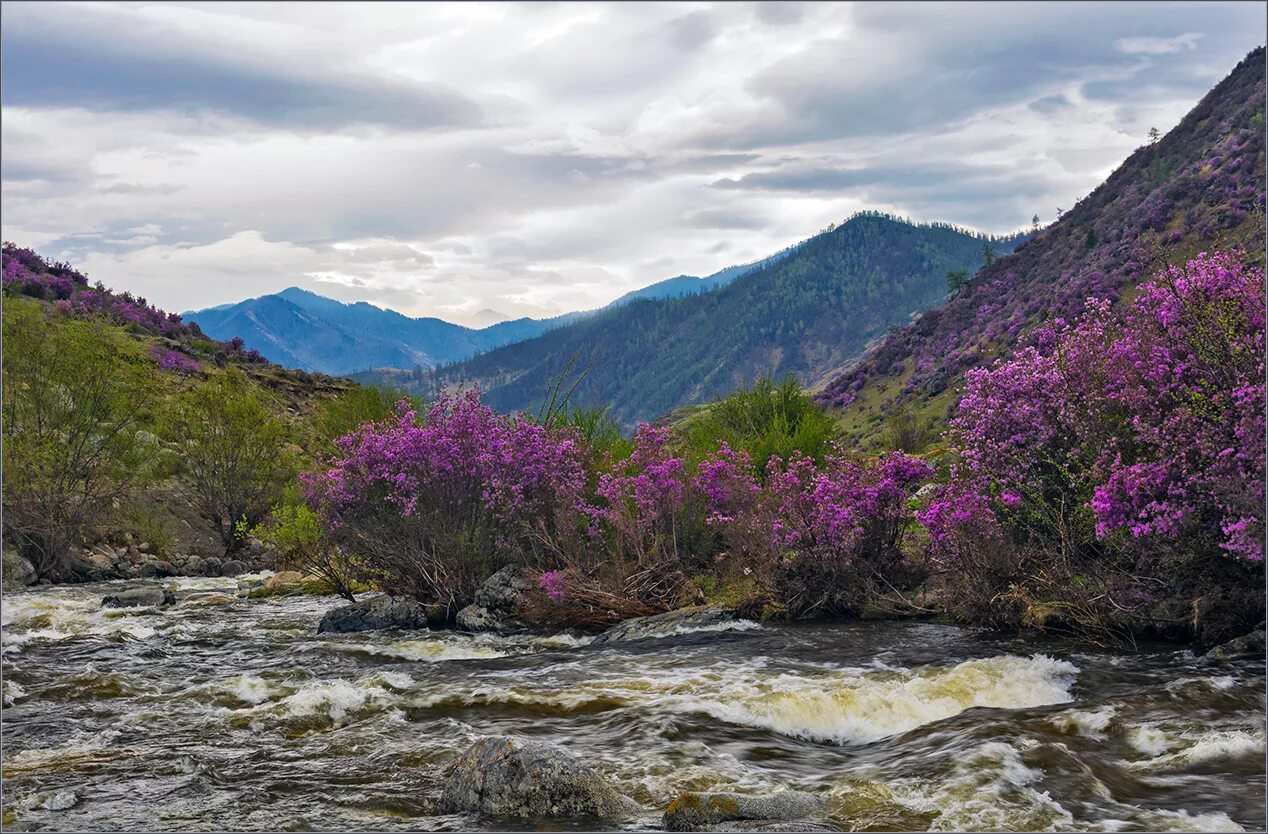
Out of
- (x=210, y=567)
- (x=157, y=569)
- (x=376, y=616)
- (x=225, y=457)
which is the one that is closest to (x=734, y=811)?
(x=376, y=616)

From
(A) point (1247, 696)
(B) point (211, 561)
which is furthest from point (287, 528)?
(A) point (1247, 696)

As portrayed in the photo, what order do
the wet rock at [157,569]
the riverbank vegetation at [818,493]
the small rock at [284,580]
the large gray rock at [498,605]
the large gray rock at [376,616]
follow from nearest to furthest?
the riverbank vegetation at [818,493] → the large gray rock at [498,605] → the large gray rock at [376,616] → the small rock at [284,580] → the wet rock at [157,569]

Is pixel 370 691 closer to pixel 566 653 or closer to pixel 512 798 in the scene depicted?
pixel 566 653

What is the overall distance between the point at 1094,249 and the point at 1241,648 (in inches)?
2862

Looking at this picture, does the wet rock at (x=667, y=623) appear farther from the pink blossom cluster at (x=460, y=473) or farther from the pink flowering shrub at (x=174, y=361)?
the pink flowering shrub at (x=174, y=361)

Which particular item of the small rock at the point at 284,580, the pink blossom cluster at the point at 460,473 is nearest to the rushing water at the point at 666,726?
the pink blossom cluster at the point at 460,473

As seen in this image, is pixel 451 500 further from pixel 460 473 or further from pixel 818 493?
pixel 818 493

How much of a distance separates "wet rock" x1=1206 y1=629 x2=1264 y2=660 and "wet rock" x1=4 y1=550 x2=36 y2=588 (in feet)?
84.8

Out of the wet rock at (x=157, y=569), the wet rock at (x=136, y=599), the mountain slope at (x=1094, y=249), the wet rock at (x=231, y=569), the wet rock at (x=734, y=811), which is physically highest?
the mountain slope at (x=1094, y=249)

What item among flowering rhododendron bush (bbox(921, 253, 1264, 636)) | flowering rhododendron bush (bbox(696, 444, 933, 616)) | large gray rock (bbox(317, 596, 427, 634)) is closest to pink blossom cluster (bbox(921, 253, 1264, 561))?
flowering rhododendron bush (bbox(921, 253, 1264, 636))

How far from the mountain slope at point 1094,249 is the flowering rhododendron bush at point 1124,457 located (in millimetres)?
40219

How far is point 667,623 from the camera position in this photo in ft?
51.5

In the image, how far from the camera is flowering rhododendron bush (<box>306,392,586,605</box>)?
1780cm

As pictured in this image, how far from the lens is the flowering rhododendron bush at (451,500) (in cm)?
1780
